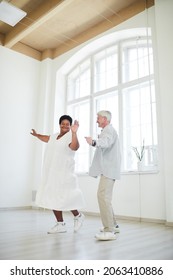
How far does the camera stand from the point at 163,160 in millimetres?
3309

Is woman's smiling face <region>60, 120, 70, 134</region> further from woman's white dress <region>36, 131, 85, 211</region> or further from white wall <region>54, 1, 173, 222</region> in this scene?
white wall <region>54, 1, 173, 222</region>

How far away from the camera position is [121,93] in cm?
439

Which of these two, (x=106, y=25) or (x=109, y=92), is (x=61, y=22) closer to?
(x=106, y=25)

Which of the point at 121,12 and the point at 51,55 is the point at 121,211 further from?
the point at 51,55

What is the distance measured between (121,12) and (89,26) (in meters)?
0.79

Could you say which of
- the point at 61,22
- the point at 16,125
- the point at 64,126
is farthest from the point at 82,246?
the point at 61,22

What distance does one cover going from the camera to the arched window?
3.96 m

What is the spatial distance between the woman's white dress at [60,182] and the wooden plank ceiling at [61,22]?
2670mm

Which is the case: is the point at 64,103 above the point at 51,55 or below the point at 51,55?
below

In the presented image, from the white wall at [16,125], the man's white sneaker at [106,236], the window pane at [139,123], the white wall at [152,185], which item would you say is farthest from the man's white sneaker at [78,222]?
the white wall at [16,125]

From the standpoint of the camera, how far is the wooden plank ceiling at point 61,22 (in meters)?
4.17

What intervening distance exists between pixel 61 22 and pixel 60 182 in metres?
3.66

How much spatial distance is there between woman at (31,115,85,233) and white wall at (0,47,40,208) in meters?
2.72
